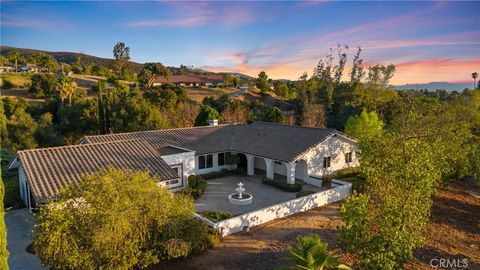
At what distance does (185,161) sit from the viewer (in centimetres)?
2686

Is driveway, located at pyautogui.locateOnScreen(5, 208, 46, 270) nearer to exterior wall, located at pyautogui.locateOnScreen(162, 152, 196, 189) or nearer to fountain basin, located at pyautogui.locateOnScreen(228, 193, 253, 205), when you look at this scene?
exterior wall, located at pyautogui.locateOnScreen(162, 152, 196, 189)

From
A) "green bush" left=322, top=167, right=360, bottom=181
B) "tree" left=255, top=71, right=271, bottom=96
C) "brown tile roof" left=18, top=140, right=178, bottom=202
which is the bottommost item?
"green bush" left=322, top=167, right=360, bottom=181

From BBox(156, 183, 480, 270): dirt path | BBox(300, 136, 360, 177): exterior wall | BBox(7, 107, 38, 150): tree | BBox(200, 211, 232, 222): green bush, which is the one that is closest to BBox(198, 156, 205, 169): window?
BBox(300, 136, 360, 177): exterior wall

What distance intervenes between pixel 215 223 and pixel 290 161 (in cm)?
1008

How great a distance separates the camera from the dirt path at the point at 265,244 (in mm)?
14445

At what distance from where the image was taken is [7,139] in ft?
130

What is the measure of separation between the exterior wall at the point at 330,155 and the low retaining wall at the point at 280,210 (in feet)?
10.4

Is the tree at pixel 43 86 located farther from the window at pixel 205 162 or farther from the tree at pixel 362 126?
the tree at pixel 362 126

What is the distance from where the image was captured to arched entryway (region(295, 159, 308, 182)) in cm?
2783

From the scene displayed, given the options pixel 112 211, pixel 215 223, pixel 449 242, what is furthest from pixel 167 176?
pixel 449 242

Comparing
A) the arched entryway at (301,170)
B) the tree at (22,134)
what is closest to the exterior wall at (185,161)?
the arched entryway at (301,170)

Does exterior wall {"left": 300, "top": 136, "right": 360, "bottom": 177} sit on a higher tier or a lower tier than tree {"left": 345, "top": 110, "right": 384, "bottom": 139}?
lower

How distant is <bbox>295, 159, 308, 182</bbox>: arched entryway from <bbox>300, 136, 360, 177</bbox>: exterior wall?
34 centimetres

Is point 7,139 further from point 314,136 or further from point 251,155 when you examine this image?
point 314,136
